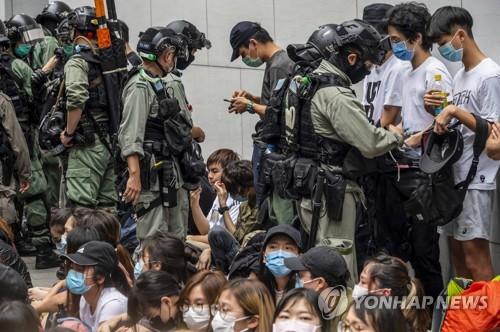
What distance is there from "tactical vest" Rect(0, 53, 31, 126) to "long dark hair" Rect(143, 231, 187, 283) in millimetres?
3951

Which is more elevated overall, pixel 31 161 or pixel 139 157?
pixel 139 157

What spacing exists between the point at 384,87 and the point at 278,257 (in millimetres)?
2208

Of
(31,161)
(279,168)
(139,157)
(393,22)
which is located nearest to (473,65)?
(393,22)

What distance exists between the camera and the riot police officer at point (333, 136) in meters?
7.39

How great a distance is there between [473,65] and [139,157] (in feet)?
7.98

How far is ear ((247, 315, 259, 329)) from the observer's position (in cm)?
641

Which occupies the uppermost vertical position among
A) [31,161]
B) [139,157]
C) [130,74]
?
[130,74]

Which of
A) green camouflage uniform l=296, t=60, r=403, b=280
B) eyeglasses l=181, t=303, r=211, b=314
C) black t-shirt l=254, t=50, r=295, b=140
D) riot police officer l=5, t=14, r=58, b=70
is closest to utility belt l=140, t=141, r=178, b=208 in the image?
black t-shirt l=254, t=50, r=295, b=140

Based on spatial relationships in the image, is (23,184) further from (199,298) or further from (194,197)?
(199,298)

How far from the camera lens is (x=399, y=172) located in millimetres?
7953

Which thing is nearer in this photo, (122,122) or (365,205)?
(365,205)

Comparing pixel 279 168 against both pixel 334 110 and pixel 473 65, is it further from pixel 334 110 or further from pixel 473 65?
pixel 473 65

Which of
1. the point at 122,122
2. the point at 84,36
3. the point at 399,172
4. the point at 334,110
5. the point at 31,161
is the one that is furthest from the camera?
the point at 31,161

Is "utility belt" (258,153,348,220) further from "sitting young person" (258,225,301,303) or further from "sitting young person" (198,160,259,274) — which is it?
"sitting young person" (198,160,259,274)
